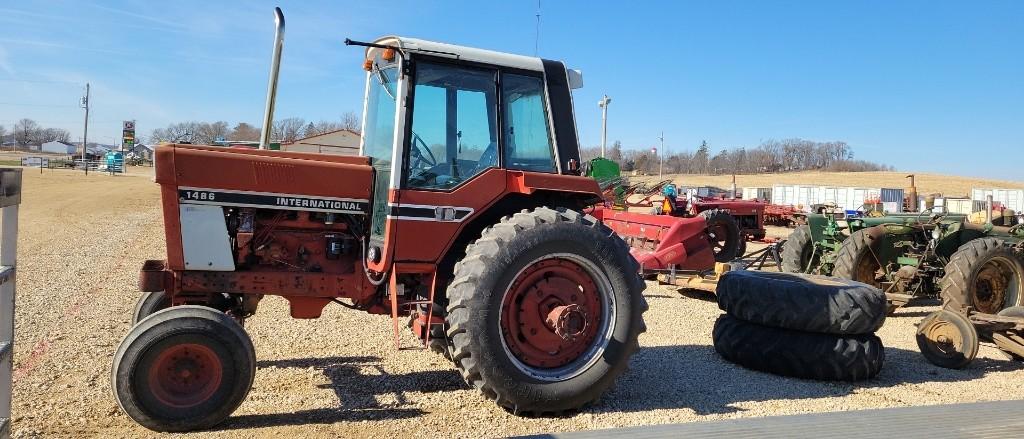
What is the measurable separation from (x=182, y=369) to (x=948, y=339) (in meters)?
6.09

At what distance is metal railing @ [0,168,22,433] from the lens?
2.48 m

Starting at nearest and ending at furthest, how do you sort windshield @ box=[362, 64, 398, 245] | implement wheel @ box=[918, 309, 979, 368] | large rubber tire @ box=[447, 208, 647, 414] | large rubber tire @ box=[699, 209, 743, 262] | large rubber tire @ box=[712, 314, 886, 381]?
large rubber tire @ box=[447, 208, 647, 414]
windshield @ box=[362, 64, 398, 245]
large rubber tire @ box=[712, 314, 886, 381]
implement wheel @ box=[918, 309, 979, 368]
large rubber tire @ box=[699, 209, 743, 262]

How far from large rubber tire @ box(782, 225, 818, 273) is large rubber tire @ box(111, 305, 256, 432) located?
9143 mm

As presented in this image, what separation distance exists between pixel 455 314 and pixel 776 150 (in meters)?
99.7

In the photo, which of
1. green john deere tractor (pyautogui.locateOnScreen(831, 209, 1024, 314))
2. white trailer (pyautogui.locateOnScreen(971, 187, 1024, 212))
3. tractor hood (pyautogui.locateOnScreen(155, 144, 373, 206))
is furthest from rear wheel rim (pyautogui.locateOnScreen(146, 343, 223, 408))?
white trailer (pyautogui.locateOnScreen(971, 187, 1024, 212))

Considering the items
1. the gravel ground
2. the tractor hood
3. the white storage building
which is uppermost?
the white storage building

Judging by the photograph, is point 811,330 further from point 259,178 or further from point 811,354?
point 259,178

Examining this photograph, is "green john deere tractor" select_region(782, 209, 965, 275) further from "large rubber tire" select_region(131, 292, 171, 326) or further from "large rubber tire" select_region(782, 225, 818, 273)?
"large rubber tire" select_region(131, 292, 171, 326)

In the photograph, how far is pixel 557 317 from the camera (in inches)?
184

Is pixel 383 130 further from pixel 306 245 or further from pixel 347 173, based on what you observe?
pixel 306 245

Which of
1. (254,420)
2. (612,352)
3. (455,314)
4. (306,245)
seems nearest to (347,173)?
(306,245)

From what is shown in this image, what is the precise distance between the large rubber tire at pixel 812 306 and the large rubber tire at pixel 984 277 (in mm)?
3332

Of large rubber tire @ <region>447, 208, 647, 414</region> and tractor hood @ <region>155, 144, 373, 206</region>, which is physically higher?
tractor hood @ <region>155, 144, 373, 206</region>

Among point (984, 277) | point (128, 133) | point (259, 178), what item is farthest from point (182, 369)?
Result: point (128, 133)
